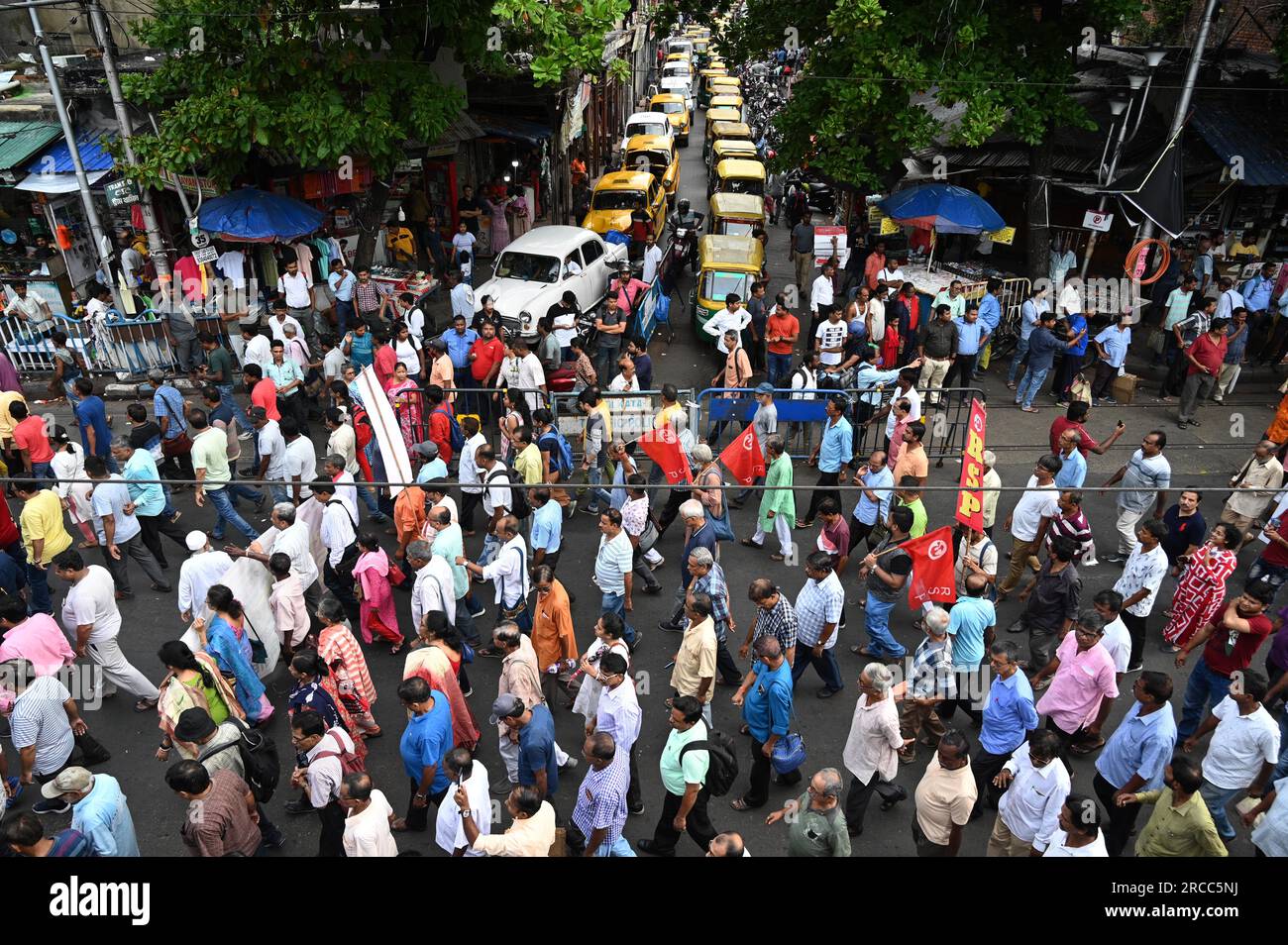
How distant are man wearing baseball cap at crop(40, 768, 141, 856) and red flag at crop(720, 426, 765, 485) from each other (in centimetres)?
621

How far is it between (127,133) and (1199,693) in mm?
15075

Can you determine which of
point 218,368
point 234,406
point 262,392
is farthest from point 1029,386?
point 218,368

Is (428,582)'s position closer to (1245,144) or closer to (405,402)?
(405,402)

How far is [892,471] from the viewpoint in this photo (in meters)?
9.81

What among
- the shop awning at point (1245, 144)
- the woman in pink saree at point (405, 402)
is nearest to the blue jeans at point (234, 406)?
the woman in pink saree at point (405, 402)

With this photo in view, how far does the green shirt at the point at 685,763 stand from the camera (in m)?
5.93

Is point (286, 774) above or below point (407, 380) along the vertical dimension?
below

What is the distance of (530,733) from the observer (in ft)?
20.4

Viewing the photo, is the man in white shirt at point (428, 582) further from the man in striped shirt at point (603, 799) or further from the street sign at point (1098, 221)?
the street sign at point (1098, 221)

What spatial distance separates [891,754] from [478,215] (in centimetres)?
1658

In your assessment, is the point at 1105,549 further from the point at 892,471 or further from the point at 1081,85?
the point at 1081,85

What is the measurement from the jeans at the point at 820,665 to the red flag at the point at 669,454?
2.52 metres

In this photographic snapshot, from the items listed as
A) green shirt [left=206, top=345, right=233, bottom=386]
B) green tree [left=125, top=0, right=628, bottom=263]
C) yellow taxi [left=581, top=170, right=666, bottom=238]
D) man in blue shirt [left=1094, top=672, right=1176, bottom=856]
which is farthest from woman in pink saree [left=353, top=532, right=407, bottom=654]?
yellow taxi [left=581, top=170, right=666, bottom=238]

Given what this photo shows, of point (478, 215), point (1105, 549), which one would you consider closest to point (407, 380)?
point (1105, 549)
